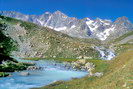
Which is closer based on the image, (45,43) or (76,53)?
Answer: (76,53)

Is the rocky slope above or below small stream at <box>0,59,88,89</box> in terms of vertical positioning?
above

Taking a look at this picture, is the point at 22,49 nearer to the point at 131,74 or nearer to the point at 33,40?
the point at 33,40

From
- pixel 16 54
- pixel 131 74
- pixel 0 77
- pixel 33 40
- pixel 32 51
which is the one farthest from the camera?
pixel 33 40

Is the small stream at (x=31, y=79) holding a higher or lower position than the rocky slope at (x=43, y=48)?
lower

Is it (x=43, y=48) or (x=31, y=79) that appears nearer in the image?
(x=31, y=79)

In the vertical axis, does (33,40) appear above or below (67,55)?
above

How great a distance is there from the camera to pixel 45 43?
186 m

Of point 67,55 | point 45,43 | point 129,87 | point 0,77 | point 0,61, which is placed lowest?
point 129,87

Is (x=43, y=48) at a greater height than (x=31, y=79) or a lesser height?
greater

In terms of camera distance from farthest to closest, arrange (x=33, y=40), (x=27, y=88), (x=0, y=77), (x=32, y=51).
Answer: (x=33, y=40)
(x=32, y=51)
(x=0, y=77)
(x=27, y=88)

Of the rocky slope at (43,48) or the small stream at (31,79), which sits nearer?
the small stream at (31,79)

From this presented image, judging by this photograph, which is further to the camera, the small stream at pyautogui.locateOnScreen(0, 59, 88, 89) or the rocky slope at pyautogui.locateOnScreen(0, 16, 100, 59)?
the rocky slope at pyautogui.locateOnScreen(0, 16, 100, 59)

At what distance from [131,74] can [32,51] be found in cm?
14083

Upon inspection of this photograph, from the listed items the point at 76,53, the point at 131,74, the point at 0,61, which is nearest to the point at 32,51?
the point at 76,53
